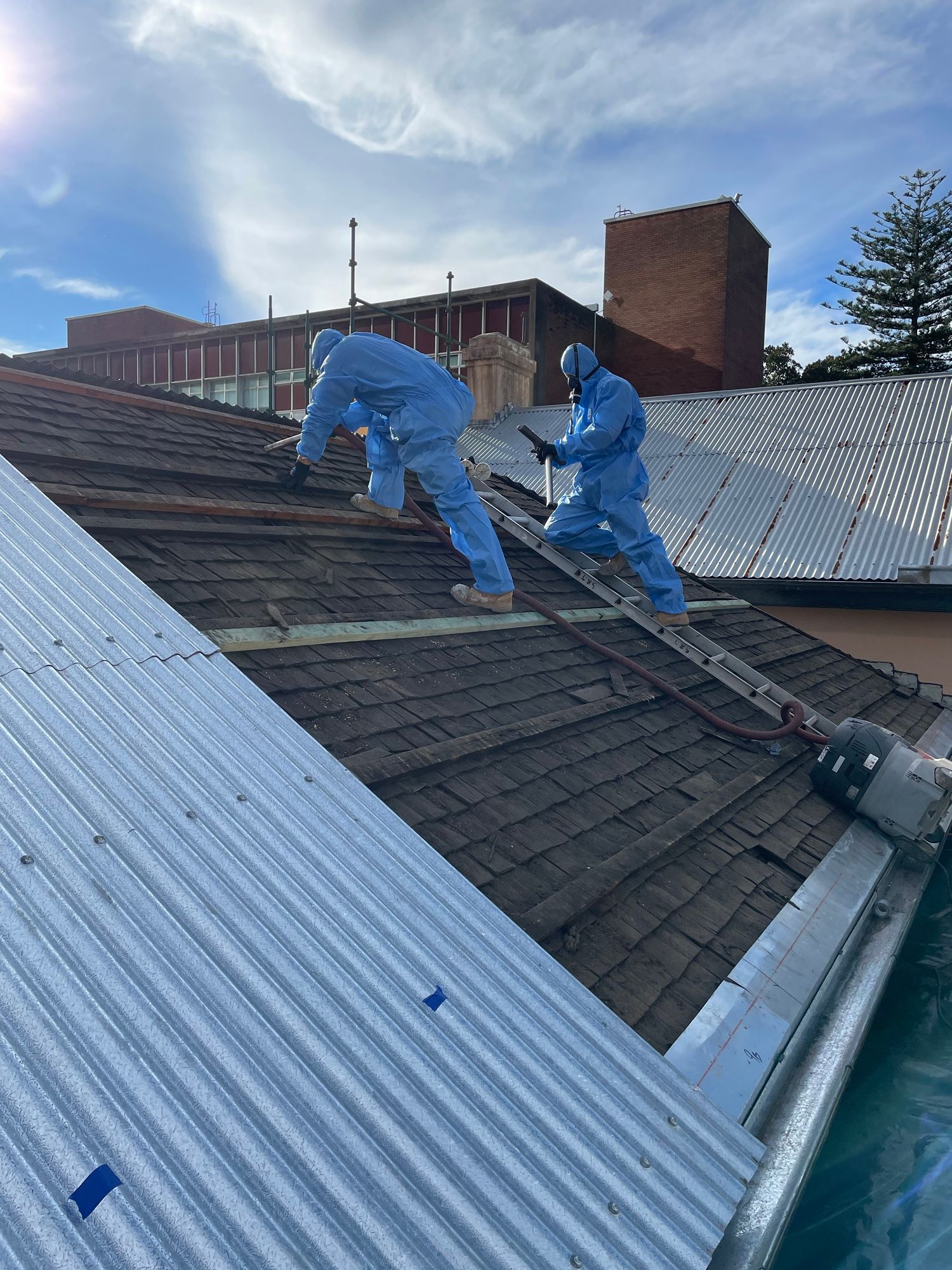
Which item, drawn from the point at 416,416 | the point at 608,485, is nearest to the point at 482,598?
the point at 416,416

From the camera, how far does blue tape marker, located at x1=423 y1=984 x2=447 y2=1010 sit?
162 cm

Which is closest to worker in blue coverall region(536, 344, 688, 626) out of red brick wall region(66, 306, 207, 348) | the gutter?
the gutter

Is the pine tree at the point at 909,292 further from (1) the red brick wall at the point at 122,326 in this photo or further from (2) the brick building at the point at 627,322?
(1) the red brick wall at the point at 122,326

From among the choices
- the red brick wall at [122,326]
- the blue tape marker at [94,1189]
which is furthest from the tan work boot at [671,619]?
the red brick wall at [122,326]

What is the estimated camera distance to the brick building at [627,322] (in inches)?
923

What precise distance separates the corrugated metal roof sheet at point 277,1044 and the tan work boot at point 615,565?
4529 millimetres

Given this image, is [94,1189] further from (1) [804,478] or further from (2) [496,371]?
(2) [496,371]

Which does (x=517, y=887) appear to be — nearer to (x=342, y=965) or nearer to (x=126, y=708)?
(x=342, y=965)

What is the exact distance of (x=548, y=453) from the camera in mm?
6352

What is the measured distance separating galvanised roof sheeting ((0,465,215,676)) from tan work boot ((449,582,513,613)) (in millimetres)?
1978

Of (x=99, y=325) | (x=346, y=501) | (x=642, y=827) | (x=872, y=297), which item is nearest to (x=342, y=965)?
(x=642, y=827)

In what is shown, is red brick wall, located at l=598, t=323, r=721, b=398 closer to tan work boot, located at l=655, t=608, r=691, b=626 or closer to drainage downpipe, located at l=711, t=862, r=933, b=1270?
tan work boot, located at l=655, t=608, r=691, b=626

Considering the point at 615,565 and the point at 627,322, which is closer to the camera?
Answer: the point at 615,565

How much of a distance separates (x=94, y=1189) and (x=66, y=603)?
1595 millimetres
